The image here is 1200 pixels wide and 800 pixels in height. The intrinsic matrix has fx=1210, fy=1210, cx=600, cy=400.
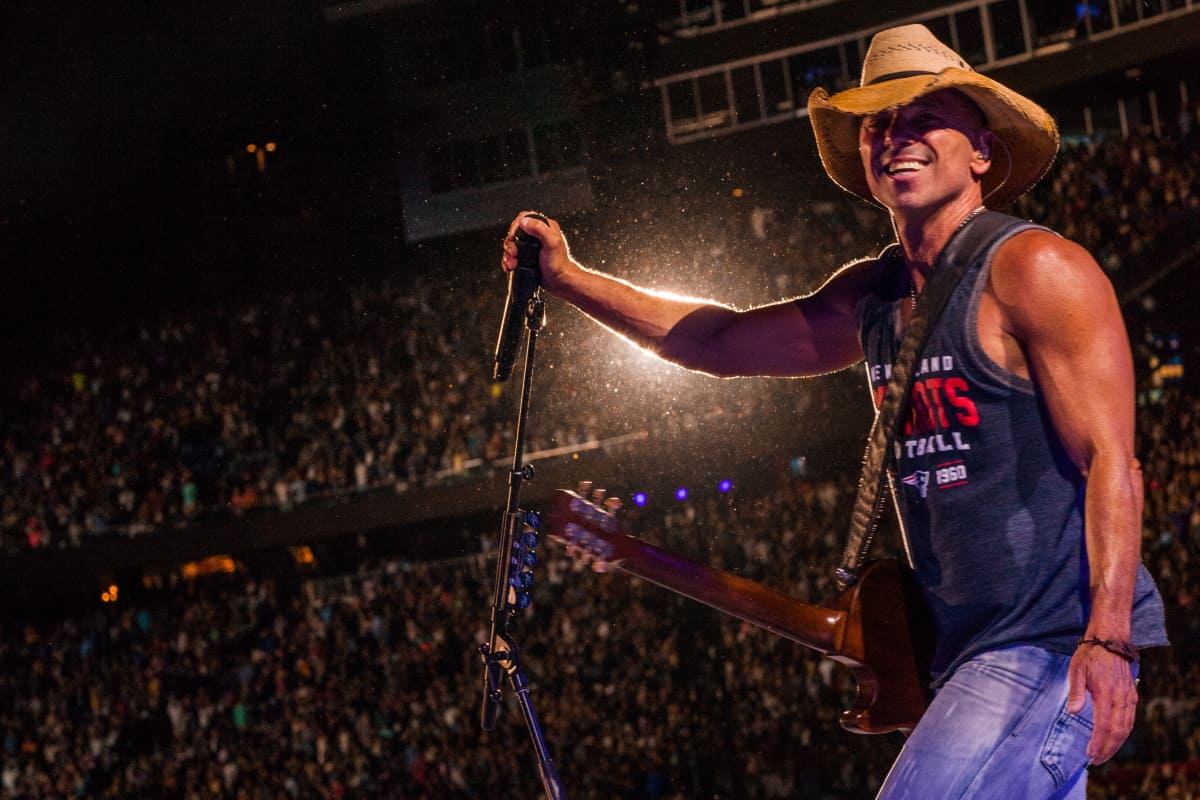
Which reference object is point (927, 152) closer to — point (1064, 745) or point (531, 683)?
point (1064, 745)

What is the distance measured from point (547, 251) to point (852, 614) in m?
0.79

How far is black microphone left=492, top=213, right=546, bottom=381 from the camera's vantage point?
2.01 meters

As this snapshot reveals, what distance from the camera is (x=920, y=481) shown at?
1.74 meters

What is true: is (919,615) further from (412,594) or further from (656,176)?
(412,594)

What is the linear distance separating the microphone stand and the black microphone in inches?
0.7

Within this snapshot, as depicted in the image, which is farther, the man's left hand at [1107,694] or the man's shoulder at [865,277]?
the man's shoulder at [865,277]

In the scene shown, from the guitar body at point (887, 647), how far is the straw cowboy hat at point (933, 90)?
2.16 feet

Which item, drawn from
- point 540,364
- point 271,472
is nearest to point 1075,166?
point 540,364

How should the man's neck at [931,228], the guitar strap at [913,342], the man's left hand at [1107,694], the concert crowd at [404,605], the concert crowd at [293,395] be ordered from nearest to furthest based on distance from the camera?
the man's left hand at [1107,694], the guitar strap at [913,342], the man's neck at [931,228], the concert crowd at [404,605], the concert crowd at [293,395]

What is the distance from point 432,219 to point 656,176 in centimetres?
159

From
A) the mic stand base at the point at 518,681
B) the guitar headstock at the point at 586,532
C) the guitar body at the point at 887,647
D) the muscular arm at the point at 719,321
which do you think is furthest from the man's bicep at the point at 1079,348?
the mic stand base at the point at 518,681

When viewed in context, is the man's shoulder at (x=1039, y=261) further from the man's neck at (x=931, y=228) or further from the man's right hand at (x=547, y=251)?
the man's right hand at (x=547, y=251)

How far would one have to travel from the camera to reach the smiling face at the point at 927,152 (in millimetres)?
1758

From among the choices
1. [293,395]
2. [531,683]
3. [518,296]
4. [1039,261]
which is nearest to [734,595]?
[518,296]
